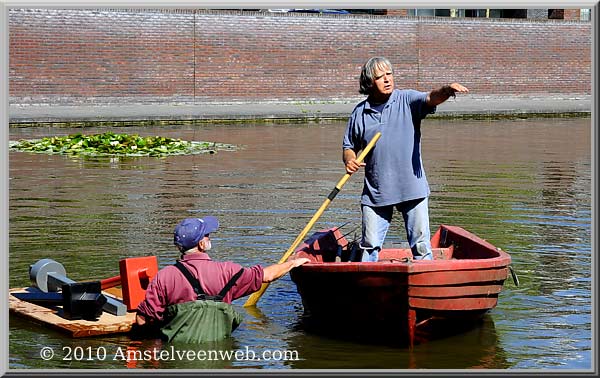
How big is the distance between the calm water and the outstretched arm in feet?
5.92

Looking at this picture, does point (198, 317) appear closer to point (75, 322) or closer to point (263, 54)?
point (75, 322)

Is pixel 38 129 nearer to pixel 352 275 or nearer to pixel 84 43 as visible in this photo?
pixel 84 43

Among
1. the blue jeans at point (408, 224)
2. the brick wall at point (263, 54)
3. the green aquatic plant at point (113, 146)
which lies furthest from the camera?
the brick wall at point (263, 54)

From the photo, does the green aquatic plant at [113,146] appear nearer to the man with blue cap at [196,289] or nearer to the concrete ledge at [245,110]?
the concrete ledge at [245,110]

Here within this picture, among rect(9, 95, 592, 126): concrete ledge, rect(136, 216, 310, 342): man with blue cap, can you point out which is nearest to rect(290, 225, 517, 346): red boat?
rect(136, 216, 310, 342): man with blue cap

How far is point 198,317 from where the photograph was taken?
8164 mm

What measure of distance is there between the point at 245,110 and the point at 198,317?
26.2 m

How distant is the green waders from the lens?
812cm

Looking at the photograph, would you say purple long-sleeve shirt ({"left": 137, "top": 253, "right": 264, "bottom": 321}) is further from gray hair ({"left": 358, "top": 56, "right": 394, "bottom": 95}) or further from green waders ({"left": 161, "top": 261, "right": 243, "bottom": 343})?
gray hair ({"left": 358, "top": 56, "right": 394, "bottom": 95})

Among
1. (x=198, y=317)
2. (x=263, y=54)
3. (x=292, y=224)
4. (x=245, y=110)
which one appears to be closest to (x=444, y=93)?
(x=198, y=317)

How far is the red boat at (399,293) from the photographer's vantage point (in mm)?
7859

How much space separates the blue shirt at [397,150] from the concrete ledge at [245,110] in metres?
22.5

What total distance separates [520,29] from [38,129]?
64.2 feet

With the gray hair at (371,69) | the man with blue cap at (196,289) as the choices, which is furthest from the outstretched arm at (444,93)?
the man with blue cap at (196,289)
